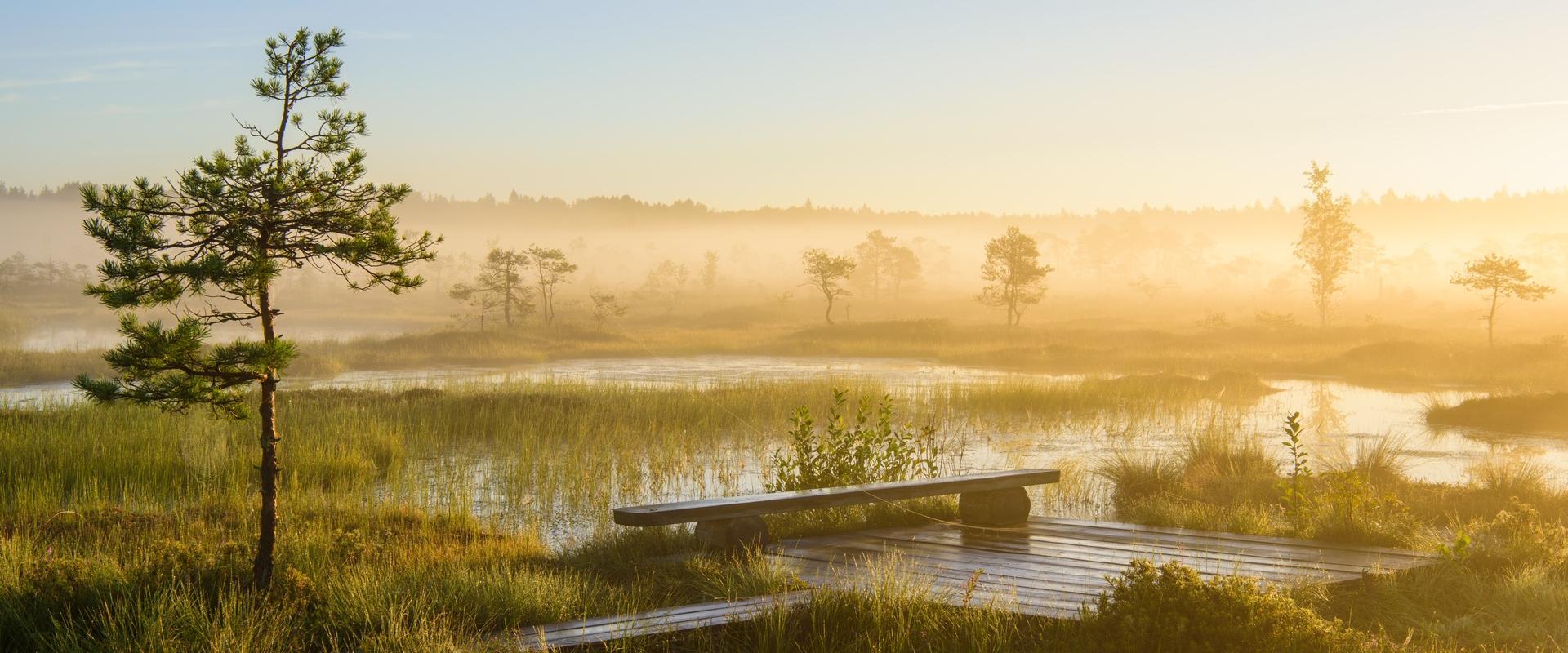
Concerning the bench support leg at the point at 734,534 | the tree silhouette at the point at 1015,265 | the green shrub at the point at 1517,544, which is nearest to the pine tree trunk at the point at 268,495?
the bench support leg at the point at 734,534

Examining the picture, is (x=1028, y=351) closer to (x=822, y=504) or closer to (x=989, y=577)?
(x=822, y=504)

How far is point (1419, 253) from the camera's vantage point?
506ft

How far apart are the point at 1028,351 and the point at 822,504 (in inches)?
1363

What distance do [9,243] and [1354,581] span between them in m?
236

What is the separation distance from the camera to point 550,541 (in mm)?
10562

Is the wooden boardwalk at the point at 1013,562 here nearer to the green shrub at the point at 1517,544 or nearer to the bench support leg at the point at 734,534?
the bench support leg at the point at 734,534

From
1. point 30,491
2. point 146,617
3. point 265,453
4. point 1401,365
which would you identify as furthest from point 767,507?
point 1401,365

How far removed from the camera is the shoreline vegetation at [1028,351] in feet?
105

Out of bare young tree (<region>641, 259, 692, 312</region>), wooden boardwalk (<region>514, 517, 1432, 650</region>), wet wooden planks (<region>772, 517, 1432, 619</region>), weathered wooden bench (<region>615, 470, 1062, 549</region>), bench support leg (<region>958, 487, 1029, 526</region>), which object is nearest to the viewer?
wooden boardwalk (<region>514, 517, 1432, 650</region>)

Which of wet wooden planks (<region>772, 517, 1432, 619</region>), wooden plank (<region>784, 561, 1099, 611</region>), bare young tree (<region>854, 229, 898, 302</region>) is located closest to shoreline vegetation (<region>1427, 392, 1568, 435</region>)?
wet wooden planks (<region>772, 517, 1432, 619</region>)

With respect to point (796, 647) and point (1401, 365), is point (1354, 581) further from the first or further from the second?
point (1401, 365)

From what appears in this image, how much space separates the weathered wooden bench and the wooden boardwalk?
0.71 ft

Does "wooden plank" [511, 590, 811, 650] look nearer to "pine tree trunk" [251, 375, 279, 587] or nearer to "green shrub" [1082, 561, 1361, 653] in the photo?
"green shrub" [1082, 561, 1361, 653]

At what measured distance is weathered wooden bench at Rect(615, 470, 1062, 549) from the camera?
25.5 ft
